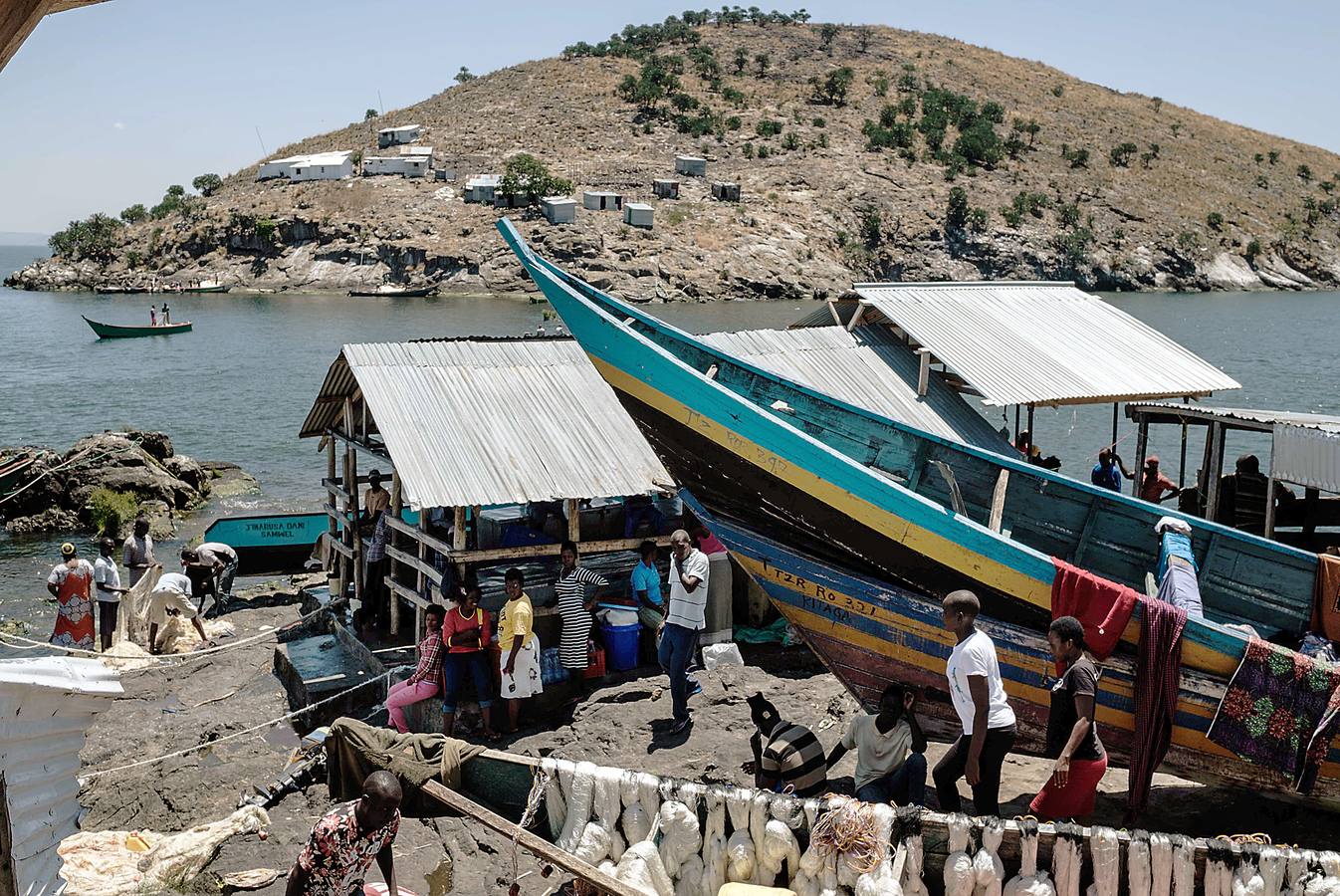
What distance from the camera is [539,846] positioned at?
213 inches

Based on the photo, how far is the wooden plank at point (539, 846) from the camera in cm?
534

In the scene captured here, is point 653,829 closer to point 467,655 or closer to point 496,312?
point 467,655

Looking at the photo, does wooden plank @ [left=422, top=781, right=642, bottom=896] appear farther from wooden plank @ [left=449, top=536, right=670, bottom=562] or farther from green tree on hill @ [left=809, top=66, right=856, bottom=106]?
green tree on hill @ [left=809, top=66, right=856, bottom=106]

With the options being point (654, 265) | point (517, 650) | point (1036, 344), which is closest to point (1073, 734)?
point (517, 650)

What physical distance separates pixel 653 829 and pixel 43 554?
1885cm

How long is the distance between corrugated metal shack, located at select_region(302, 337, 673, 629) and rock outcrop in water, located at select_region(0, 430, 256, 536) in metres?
11.8

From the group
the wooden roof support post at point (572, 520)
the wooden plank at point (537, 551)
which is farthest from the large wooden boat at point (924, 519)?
the wooden plank at point (537, 551)

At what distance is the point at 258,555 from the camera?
16.8 meters

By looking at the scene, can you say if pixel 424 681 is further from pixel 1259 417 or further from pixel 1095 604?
pixel 1259 417

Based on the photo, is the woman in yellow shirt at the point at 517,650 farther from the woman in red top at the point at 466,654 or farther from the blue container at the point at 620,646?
the blue container at the point at 620,646

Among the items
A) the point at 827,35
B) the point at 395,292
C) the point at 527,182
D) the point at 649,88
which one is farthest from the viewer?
the point at 827,35

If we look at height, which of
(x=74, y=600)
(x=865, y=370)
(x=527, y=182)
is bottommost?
(x=74, y=600)

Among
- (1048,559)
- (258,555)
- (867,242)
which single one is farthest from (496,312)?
(1048,559)

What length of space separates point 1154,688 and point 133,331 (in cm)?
5939
